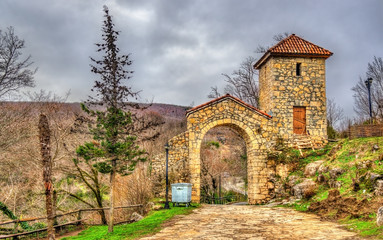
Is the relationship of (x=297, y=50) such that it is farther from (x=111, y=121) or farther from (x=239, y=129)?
(x=111, y=121)

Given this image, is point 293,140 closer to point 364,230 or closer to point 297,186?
point 297,186

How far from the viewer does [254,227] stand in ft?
29.9

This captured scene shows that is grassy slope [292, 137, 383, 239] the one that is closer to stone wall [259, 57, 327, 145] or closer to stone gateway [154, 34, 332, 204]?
stone wall [259, 57, 327, 145]

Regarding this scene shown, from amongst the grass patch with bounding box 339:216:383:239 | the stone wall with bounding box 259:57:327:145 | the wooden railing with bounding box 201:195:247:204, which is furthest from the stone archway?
the wooden railing with bounding box 201:195:247:204

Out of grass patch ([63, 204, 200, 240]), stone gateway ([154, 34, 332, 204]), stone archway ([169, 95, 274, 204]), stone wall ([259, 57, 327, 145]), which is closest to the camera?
grass patch ([63, 204, 200, 240])

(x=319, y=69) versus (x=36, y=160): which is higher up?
(x=319, y=69)

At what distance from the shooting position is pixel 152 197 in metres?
15.6

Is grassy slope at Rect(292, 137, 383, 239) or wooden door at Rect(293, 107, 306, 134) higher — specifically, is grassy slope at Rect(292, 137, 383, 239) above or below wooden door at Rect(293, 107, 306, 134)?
below

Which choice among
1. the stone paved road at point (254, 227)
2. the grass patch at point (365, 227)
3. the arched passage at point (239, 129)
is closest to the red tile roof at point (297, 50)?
the arched passage at point (239, 129)

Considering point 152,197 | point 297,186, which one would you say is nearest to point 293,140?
point 297,186

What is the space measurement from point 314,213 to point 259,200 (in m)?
4.87

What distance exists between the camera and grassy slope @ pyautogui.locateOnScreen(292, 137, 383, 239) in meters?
8.12

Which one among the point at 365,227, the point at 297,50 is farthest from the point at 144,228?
the point at 297,50

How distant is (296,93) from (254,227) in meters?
9.63
